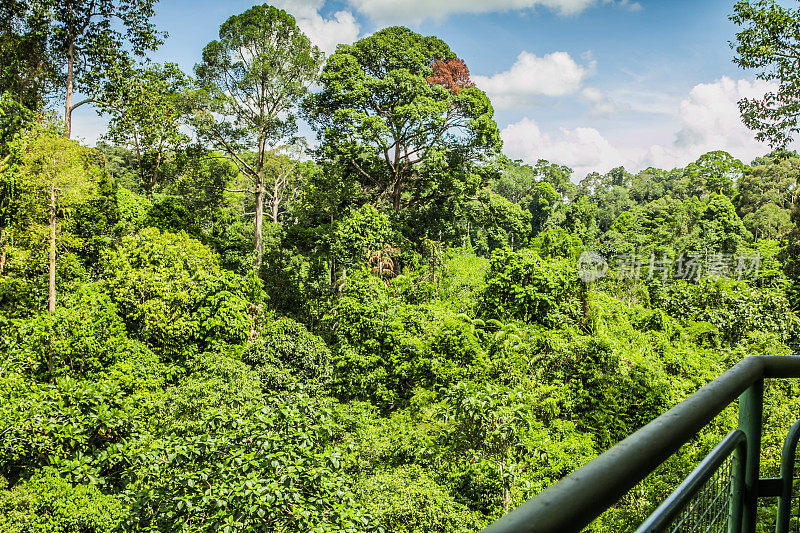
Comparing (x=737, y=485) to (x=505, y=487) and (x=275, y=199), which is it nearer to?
(x=505, y=487)

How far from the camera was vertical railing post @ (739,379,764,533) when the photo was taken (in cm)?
82

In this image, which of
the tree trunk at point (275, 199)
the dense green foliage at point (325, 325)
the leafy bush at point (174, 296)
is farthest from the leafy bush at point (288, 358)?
the tree trunk at point (275, 199)

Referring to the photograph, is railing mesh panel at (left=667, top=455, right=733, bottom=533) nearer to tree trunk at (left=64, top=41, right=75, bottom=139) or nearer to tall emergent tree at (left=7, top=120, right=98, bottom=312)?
tall emergent tree at (left=7, top=120, right=98, bottom=312)

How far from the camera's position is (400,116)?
14758 millimetres

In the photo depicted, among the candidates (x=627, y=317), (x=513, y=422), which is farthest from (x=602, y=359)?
(x=627, y=317)

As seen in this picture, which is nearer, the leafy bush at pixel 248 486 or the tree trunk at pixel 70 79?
the leafy bush at pixel 248 486

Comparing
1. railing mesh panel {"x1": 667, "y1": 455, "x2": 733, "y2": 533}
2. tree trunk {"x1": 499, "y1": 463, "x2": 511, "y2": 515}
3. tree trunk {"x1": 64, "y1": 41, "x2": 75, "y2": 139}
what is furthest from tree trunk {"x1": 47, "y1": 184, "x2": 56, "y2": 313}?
railing mesh panel {"x1": 667, "y1": 455, "x2": 733, "y2": 533}

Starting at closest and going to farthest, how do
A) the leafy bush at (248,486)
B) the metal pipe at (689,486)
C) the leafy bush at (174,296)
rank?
1. the metal pipe at (689,486)
2. the leafy bush at (248,486)
3. the leafy bush at (174,296)

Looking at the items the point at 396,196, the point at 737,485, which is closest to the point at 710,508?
the point at 737,485

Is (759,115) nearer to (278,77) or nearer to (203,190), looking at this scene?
(278,77)

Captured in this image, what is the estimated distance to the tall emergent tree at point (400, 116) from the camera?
585 inches

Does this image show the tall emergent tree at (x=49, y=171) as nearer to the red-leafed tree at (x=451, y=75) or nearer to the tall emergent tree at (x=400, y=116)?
the tall emergent tree at (x=400, y=116)

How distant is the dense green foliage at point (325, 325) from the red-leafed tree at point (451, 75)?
0.25 ft

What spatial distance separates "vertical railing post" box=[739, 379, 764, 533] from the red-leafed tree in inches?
638
